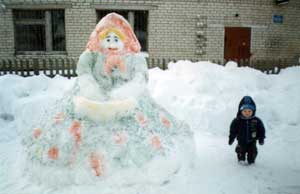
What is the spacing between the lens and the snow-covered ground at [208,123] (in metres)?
3.48

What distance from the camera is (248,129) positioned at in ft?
13.3

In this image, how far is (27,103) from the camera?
5.79 m

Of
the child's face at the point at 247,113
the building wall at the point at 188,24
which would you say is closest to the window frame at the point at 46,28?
the building wall at the point at 188,24

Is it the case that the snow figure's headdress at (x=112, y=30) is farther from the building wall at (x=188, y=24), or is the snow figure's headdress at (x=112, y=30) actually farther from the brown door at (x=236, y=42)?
the brown door at (x=236, y=42)

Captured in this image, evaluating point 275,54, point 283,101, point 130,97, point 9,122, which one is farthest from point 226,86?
point 275,54

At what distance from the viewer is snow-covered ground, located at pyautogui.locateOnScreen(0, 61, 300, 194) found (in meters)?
3.48

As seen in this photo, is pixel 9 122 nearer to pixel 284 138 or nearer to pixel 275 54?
pixel 284 138

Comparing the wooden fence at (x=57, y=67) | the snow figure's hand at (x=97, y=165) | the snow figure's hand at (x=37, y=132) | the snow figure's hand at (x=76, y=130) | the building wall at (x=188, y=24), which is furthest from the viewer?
the building wall at (x=188, y=24)

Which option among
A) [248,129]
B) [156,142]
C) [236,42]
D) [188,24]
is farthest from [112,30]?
[236,42]

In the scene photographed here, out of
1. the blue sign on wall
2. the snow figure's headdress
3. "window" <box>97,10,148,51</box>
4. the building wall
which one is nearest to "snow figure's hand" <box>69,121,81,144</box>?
the snow figure's headdress

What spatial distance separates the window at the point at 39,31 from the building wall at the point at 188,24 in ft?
1.02

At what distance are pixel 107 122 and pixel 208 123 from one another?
98.9 inches

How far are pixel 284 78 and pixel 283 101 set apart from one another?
5.39 feet

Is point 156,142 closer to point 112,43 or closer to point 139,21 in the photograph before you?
point 112,43
